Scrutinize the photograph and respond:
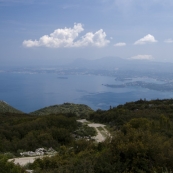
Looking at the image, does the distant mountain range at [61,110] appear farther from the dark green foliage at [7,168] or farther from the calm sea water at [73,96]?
the calm sea water at [73,96]

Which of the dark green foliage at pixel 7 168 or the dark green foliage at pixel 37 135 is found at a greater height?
the dark green foliage at pixel 7 168

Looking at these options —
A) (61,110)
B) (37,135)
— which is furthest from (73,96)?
(37,135)

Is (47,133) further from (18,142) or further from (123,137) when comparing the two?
(123,137)

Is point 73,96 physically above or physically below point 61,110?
below

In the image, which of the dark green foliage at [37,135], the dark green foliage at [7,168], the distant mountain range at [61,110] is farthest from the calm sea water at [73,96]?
the dark green foliage at [7,168]

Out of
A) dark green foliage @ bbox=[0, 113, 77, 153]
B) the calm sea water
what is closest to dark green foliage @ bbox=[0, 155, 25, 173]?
dark green foliage @ bbox=[0, 113, 77, 153]

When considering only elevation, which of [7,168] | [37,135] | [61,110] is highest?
[7,168]

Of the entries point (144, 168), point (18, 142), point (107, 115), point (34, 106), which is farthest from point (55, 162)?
point (34, 106)

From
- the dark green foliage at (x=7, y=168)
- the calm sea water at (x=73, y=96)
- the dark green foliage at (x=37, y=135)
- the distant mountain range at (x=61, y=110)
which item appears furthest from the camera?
the calm sea water at (x=73, y=96)

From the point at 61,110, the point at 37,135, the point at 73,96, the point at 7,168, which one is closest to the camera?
the point at 7,168

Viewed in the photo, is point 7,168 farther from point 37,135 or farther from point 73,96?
point 73,96

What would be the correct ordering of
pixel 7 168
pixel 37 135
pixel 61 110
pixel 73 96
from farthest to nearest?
pixel 73 96
pixel 61 110
pixel 37 135
pixel 7 168
